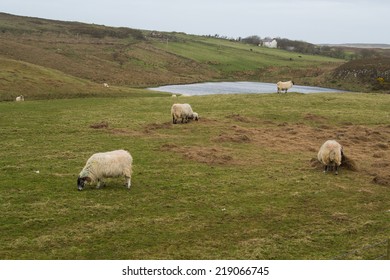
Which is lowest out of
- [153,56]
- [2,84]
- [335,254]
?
[335,254]

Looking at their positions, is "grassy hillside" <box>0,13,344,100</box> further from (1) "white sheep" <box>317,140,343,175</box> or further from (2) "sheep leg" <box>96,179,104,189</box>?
(1) "white sheep" <box>317,140,343,175</box>

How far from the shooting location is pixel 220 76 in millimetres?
111562

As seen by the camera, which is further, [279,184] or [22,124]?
[22,124]

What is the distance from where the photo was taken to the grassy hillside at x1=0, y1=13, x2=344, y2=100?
56.2 metres

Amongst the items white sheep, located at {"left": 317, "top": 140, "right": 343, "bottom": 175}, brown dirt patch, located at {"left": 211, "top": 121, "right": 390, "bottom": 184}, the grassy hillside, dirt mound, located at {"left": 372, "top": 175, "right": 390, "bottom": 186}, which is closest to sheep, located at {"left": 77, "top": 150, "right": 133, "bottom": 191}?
white sheep, located at {"left": 317, "top": 140, "right": 343, "bottom": 175}

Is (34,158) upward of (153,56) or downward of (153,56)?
downward

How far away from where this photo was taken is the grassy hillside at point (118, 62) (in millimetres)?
56250

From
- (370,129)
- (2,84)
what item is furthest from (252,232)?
(2,84)

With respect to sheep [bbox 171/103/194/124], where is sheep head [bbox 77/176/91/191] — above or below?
below

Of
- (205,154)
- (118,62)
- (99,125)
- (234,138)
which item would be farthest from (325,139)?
(118,62)

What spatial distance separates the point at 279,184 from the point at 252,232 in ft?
18.3
